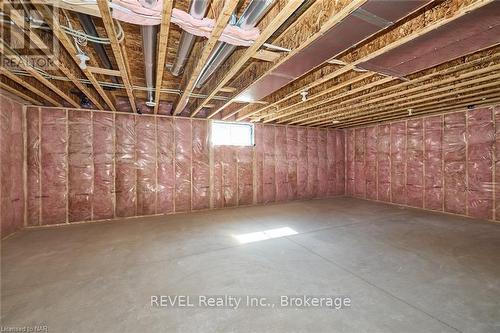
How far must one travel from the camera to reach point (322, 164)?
789cm

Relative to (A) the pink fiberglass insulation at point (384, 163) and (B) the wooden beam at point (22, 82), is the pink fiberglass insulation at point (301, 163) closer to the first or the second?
(A) the pink fiberglass insulation at point (384, 163)

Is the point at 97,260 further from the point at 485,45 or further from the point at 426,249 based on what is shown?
the point at 485,45

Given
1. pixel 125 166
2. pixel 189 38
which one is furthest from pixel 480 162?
pixel 125 166

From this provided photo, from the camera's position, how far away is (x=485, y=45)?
84.4 inches

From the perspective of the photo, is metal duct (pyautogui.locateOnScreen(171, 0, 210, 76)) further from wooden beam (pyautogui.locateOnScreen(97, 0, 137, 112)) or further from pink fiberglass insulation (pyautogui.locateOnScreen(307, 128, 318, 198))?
pink fiberglass insulation (pyautogui.locateOnScreen(307, 128, 318, 198))

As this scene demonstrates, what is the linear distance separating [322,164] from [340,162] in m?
0.84

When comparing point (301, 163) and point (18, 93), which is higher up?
point (18, 93)

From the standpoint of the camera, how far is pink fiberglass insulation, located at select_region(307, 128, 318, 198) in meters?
7.65

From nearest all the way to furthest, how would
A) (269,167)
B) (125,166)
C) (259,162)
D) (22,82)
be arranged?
(22,82) < (125,166) < (259,162) < (269,167)

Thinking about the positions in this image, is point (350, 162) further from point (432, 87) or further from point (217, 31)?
point (217, 31)

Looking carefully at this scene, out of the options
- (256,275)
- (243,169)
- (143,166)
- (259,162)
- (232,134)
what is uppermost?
(232,134)

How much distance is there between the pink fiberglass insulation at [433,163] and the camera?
18.7 ft

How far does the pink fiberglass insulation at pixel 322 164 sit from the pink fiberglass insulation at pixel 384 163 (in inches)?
64.4

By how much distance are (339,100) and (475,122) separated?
3.42m
